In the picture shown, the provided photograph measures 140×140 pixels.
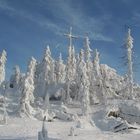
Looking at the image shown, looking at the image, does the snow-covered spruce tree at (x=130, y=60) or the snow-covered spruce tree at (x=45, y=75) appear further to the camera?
the snow-covered spruce tree at (x=45, y=75)

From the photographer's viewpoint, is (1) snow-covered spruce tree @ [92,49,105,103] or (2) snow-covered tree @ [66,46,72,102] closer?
(2) snow-covered tree @ [66,46,72,102]

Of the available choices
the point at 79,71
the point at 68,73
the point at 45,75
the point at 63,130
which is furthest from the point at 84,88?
the point at 63,130

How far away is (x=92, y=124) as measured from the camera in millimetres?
66062

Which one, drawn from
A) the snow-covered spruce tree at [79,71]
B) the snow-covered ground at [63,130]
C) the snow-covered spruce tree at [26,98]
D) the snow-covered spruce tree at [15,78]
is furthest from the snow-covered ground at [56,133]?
the snow-covered spruce tree at [15,78]

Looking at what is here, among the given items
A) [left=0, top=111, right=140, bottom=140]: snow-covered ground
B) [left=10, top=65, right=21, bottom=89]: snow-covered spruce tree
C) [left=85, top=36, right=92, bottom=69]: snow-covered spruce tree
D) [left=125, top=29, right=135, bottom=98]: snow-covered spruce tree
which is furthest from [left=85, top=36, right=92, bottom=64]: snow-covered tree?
[left=0, top=111, right=140, bottom=140]: snow-covered ground

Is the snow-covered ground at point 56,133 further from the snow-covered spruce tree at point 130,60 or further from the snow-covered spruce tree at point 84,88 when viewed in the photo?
the snow-covered spruce tree at point 130,60

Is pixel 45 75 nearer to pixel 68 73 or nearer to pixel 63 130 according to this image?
pixel 68 73

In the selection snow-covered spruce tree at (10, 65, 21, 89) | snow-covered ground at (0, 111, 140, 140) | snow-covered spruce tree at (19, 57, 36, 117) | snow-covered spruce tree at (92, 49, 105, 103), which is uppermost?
snow-covered spruce tree at (10, 65, 21, 89)

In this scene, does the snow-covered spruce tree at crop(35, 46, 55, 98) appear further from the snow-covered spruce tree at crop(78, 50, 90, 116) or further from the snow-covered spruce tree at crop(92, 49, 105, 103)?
the snow-covered spruce tree at crop(78, 50, 90, 116)

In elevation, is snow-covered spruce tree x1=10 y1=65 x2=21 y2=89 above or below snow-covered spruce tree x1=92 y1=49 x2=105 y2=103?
above

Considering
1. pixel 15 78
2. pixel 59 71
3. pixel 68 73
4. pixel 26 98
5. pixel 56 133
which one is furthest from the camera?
pixel 15 78

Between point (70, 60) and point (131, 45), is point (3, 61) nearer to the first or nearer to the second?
point (70, 60)

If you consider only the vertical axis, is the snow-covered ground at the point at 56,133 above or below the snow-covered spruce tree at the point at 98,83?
below

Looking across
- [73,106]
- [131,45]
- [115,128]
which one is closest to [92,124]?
[115,128]
